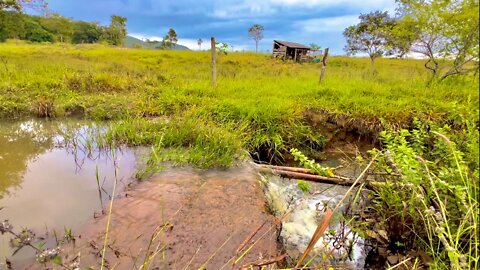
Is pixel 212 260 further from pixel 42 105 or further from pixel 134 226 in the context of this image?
pixel 42 105

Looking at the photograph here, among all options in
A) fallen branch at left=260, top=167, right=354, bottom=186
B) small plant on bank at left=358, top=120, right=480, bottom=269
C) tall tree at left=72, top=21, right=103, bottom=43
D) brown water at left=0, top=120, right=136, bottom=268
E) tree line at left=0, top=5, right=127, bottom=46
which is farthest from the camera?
tall tree at left=72, top=21, right=103, bottom=43

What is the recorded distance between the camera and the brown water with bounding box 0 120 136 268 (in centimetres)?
270

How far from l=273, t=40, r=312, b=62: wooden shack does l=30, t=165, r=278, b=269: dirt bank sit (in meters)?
25.8

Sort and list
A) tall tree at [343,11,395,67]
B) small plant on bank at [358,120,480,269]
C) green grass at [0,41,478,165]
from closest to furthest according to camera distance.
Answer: small plant on bank at [358,120,480,269] < green grass at [0,41,478,165] < tall tree at [343,11,395,67]

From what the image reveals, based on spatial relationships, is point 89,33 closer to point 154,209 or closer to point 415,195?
point 154,209

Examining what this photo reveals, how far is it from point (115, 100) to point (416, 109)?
6.82 meters

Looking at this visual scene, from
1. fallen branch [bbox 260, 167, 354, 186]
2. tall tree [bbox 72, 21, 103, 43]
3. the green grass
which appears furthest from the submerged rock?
tall tree [bbox 72, 21, 103, 43]

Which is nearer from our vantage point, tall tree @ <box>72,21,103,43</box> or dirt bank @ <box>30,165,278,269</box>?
dirt bank @ <box>30,165,278,269</box>

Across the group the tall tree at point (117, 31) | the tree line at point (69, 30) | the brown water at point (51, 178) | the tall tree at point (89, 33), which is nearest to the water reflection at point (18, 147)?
the brown water at point (51, 178)

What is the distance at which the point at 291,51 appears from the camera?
29.6 metres

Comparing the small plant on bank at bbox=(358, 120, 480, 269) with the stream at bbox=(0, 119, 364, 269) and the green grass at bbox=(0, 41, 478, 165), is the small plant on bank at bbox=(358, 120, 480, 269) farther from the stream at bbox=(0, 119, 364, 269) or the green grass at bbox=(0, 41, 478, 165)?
the green grass at bbox=(0, 41, 478, 165)

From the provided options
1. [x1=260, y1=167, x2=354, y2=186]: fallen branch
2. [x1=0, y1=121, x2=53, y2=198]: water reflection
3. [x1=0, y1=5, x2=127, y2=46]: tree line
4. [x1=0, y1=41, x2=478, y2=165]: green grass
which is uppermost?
[x1=0, y1=5, x2=127, y2=46]: tree line

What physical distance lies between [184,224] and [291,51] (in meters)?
28.9

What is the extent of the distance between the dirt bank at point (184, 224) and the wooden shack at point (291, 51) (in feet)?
84.7
